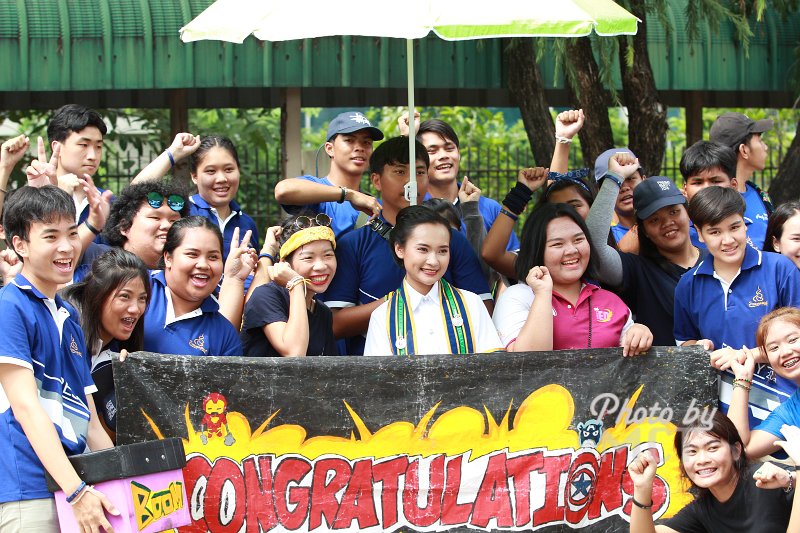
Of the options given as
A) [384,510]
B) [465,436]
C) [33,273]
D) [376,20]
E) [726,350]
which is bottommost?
[384,510]

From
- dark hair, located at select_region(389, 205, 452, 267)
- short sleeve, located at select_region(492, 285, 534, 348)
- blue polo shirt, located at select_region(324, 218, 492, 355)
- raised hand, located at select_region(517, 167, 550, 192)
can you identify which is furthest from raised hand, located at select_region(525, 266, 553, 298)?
raised hand, located at select_region(517, 167, 550, 192)

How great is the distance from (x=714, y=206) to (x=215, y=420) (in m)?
2.52

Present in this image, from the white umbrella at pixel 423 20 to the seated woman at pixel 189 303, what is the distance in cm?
96

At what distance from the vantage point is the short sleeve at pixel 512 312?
5445mm

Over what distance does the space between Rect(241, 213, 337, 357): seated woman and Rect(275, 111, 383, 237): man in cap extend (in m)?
0.47

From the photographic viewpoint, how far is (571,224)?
5.53 m

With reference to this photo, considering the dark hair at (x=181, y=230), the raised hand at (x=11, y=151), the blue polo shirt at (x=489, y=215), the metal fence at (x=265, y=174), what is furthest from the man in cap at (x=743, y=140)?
the metal fence at (x=265, y=174)

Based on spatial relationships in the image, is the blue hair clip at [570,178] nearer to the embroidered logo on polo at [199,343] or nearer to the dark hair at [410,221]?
the dark hair at [410,221]

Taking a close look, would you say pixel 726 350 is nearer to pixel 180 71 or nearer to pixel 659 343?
pixel 659 343

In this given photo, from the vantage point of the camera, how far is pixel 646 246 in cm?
596

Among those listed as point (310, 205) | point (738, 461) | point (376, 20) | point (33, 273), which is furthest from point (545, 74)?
point (33, 273)

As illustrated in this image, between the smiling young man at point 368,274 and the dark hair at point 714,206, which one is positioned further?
the smiling young man at point 368,274

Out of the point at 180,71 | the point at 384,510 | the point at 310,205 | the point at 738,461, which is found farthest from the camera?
the point at 180,71

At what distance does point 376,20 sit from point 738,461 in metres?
2.44
